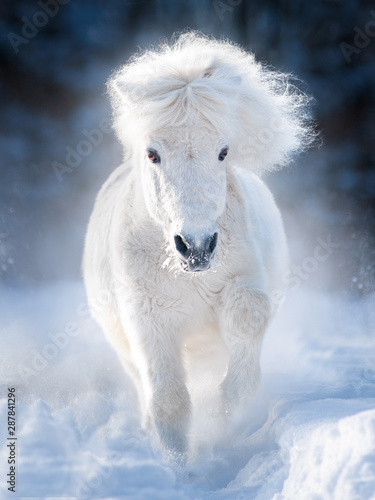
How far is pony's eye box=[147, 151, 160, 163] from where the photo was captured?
9.64 feet

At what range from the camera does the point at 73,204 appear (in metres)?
8.56

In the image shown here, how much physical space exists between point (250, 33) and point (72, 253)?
435 centimetres

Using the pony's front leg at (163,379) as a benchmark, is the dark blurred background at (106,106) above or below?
above

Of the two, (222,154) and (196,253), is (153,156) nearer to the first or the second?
(222,154)

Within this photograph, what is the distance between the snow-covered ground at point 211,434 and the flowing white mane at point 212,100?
5.05ft

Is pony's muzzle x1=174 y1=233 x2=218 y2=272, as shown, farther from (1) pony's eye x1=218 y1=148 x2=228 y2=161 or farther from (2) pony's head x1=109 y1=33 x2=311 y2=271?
(1) pony's eye x1=218 y1=148 x2=228 y2=161

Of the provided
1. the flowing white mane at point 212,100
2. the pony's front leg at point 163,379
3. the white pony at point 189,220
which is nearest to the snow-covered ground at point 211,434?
the pony's front leg at point 163,379

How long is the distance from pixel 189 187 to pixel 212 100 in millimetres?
530

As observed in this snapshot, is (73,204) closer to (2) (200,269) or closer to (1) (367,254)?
(1) (367,254)

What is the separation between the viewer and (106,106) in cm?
863

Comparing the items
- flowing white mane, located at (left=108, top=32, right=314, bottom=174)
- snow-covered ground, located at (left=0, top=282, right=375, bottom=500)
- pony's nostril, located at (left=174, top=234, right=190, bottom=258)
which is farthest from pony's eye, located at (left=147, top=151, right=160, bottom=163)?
snow-covered ground, located at (left=0, top=282, right=375, bottom=500)

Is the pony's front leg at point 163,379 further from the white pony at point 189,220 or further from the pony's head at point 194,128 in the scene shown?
the pony's head at point 194,128

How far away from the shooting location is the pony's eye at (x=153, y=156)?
116 inches

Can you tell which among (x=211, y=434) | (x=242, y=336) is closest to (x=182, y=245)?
(x=242, y=336)
